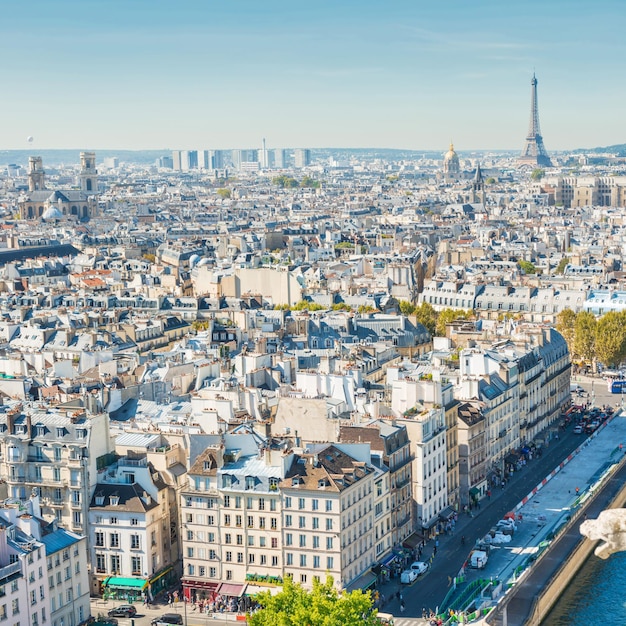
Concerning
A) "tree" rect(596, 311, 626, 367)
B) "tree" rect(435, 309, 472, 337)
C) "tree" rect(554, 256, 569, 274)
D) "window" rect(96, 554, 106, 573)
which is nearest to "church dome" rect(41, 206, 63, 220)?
"tree" rect(554, 256, 569, 274)

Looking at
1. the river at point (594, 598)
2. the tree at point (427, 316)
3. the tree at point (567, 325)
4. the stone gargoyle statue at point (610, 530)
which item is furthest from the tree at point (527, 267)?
the stone gargoyle statue at point (610, 530)

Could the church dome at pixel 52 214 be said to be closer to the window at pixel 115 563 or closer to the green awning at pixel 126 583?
the window at pixel 115 563

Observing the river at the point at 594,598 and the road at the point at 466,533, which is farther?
the river at the point at 594,598

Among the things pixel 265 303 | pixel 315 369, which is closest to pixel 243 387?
pixel 315 369

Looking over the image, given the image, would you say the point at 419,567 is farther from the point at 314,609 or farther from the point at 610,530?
the point at 610,530

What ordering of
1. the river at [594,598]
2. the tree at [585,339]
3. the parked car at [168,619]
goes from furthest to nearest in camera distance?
the tree at [585,339]
the river at [594,598]
the parked car at [168,619]

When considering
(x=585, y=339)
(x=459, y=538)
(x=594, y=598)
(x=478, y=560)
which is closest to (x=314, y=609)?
(x=478, y=560)
